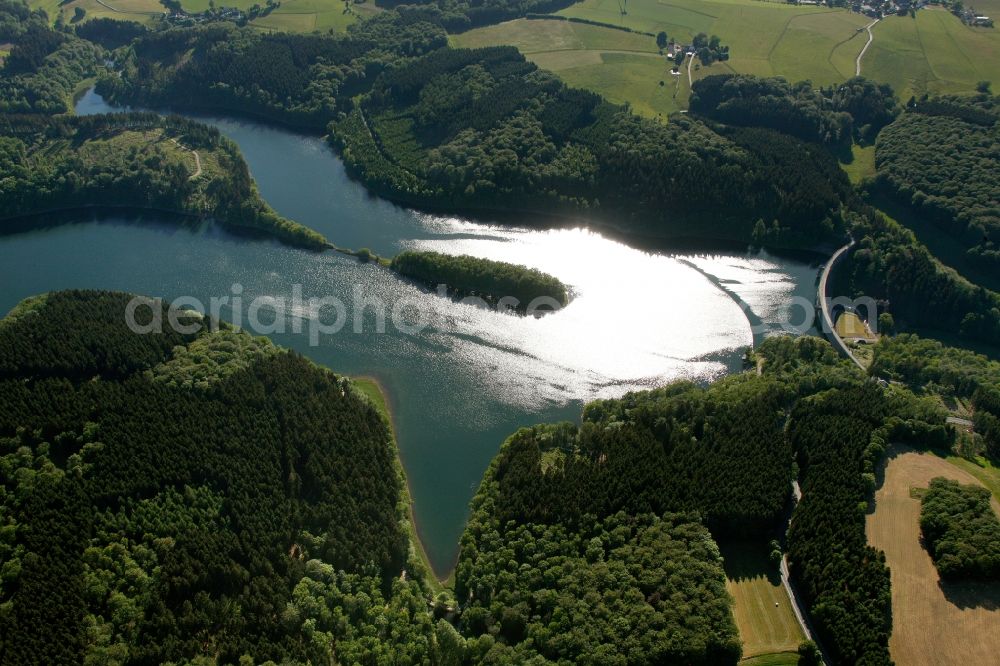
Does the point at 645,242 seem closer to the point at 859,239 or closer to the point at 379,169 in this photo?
the point at 859,239

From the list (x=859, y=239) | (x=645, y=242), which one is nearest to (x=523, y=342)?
(x=645, y=242)

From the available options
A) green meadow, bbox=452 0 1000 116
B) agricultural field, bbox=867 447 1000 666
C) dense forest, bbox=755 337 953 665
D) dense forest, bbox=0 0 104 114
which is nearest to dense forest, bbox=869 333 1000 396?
dense forest, bbox=755 337 953 665

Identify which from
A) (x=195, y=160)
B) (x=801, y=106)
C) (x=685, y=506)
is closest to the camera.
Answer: (x=685, y=506)

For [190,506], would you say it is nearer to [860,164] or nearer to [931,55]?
[860,164]

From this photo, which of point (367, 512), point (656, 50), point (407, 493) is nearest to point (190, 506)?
point (367, 512)

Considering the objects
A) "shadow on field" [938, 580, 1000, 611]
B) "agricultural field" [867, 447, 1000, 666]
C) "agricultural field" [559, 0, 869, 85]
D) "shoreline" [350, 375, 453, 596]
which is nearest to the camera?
"agricultural field" [867, 447, 1000, 666]

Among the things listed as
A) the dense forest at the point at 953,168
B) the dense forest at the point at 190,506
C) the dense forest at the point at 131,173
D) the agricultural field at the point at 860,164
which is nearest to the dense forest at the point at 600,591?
the dense forest at the point at 190,506

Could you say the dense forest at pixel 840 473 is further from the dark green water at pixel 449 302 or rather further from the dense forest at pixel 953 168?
the dense forest at pixel 953 168

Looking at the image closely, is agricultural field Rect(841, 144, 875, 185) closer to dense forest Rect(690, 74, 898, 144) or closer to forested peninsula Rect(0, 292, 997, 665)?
dense forest Rect(690, 74, 898, 144)
